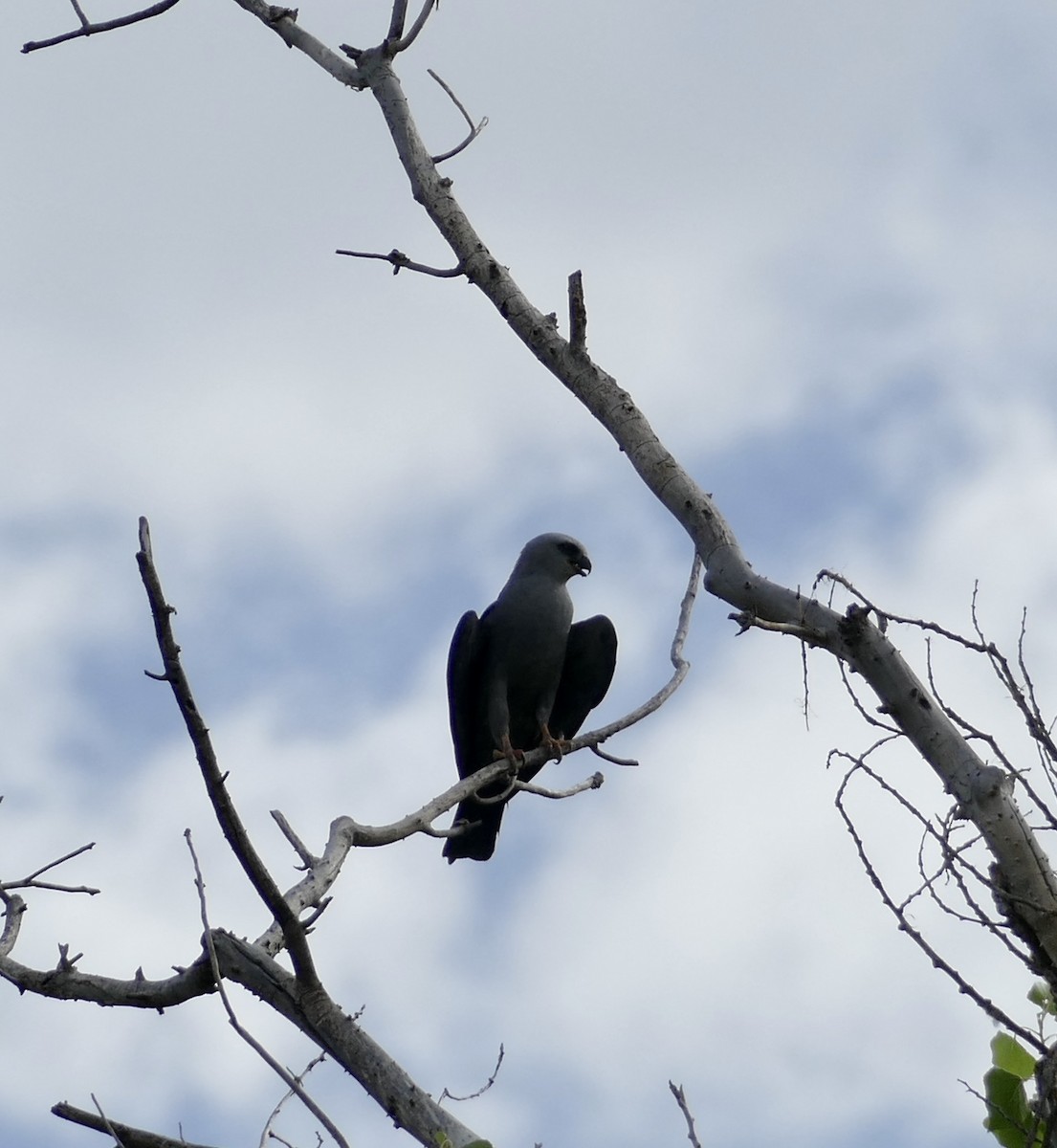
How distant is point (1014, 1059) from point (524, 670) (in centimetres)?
396

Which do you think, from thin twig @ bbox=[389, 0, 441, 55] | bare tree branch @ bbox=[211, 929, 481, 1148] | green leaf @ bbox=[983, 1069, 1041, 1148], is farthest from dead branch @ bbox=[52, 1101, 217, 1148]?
thin twig @ bbox=[389, 0, 441, 55]

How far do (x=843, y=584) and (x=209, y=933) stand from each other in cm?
165

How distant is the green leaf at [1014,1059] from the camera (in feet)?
10.1

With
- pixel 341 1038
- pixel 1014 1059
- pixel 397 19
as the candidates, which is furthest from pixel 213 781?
pixel 397 19

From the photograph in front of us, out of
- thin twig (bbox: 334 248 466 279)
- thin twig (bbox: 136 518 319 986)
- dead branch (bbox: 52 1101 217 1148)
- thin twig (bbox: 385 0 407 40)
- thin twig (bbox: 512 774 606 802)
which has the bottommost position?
dead branch (bbox: 52 1101 217 1148)

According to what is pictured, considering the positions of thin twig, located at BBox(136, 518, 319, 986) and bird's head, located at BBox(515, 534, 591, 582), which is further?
bird's head, located at BBox(515, 534, 591, 582)

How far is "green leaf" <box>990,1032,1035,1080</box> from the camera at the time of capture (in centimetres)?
307

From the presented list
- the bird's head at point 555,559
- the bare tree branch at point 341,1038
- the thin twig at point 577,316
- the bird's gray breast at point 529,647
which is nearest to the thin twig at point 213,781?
the bare tree branch at point 341,1038

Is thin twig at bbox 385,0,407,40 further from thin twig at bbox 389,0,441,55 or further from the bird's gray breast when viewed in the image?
the bird's gray breast

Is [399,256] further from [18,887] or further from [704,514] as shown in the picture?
[18,887]

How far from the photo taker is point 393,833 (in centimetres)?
411

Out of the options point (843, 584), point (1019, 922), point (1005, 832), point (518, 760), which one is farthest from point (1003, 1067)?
point (518, 760)

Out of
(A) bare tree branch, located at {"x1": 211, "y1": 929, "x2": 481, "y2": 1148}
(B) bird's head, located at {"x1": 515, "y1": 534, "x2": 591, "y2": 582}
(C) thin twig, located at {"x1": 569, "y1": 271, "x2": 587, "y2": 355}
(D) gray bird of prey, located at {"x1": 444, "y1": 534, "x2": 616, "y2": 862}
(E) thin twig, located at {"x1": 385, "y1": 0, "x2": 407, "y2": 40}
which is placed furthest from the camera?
(B) bird's head, located at {"x1": 515, "y1": 534, "x2": 591, "y2": 582}

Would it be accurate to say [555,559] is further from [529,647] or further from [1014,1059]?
[1014,1059]
